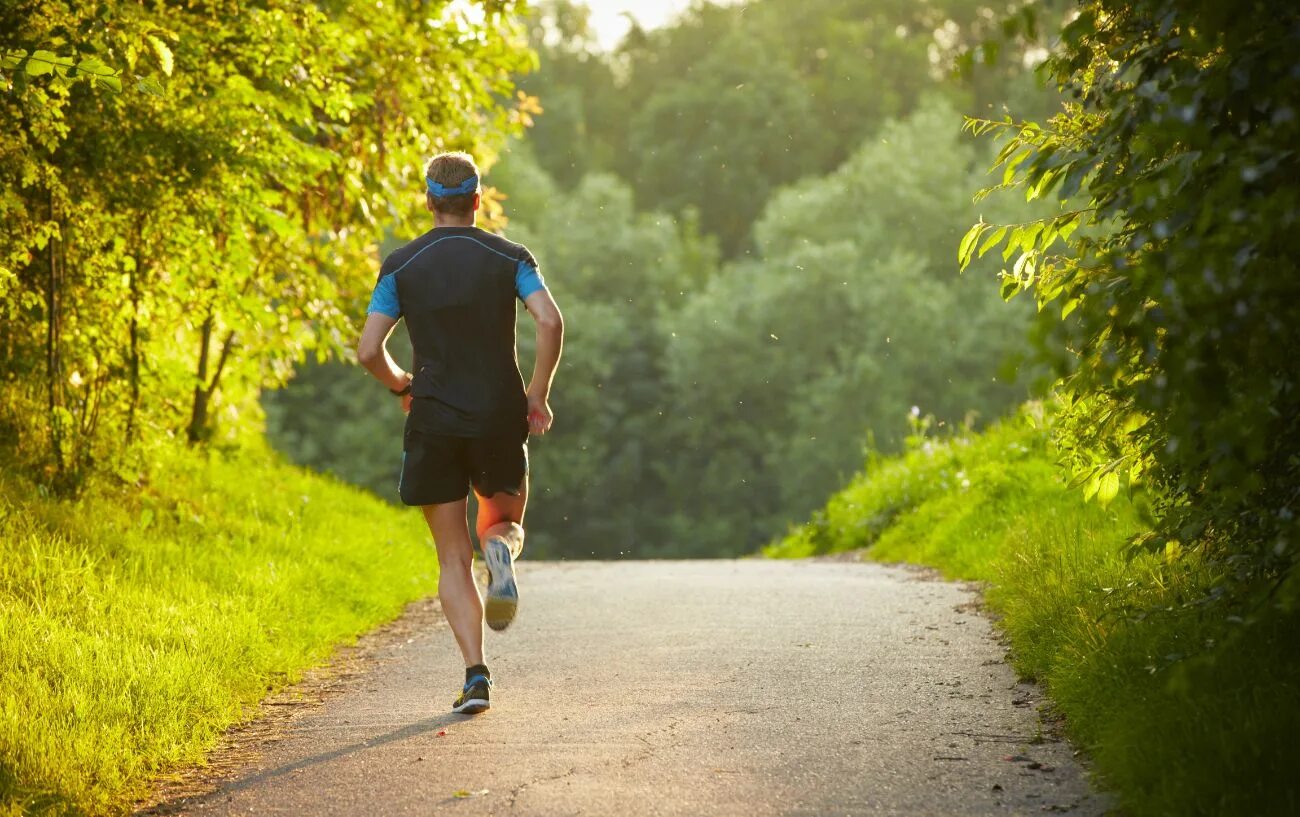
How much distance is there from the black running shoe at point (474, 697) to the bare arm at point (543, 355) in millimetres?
1048

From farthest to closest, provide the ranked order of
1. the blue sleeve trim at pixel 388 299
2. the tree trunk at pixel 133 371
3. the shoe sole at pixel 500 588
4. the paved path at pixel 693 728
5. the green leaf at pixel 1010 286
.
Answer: the tree trunk at pixel 133 371 → the blue sleeve trim at pixel 388 299 → the shoe sole at pixel 500 588 → the green leaf at pixel 1010 286 → the paved path at pixel 693 728

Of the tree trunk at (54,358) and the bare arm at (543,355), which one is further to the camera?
the tree trunk at (54,358)

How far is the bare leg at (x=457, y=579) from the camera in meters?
6.19

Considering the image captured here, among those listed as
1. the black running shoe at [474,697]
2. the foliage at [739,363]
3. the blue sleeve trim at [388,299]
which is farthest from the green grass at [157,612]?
the foliage at [739,363]

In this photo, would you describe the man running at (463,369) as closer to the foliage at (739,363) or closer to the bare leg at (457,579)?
the bare leg at (457,579)

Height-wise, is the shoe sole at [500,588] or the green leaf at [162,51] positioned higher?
the green leaf at [162,51]

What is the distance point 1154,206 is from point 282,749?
3657 mm

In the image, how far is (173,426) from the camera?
12.4 m

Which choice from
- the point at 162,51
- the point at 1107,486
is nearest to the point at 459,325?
the point at 162,51

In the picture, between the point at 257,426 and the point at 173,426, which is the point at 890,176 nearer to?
the point at 257,426

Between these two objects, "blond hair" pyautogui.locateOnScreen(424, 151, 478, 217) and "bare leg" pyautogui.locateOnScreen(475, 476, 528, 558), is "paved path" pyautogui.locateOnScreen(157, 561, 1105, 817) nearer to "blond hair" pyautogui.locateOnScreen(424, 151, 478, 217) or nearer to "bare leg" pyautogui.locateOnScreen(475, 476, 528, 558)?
"bare leg" pyautogui.locateOnScreen(475, 476, 528, 558)

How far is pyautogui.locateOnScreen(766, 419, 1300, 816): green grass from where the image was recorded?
13.4 feet

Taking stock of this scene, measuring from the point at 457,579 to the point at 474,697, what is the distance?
19.8 inches

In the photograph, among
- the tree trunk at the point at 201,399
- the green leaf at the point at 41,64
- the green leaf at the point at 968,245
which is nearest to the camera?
the green leaf at the point at 968,245
